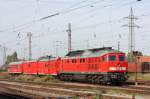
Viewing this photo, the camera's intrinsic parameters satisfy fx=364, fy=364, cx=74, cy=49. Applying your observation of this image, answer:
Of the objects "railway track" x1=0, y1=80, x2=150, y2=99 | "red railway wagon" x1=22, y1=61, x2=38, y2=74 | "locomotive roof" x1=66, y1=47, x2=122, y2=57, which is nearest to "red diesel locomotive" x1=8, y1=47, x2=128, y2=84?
"locomotive roof" x1=66, y1=47, x2=122, y2=57

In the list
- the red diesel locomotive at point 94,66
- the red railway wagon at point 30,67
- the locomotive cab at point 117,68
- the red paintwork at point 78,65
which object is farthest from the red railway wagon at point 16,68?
the locomotive cab at point 117,68

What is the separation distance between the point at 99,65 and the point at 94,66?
111 cm

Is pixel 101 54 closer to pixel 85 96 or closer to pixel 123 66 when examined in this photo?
pixel 123 66

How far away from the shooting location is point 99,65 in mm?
36469

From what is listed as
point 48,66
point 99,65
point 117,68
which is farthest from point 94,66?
point 48,66

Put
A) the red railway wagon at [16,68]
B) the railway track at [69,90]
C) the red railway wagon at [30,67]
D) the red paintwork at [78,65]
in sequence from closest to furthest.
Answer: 1. the railway track at [69,90]
2. the red paintwork at [78,65]
3. the red railway wagon at [30,67]
4. the red railway wagon at [16,68]

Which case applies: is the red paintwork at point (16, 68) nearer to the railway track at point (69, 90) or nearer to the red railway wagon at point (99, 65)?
the red railway wagon at point (99, 65)

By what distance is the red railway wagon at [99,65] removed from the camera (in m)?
35.3

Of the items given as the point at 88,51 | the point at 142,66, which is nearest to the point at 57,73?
the point at 88,51

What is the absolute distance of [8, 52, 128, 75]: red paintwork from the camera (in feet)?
117

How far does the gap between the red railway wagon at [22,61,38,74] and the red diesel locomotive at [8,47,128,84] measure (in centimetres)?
1013

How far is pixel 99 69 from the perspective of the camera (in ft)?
120

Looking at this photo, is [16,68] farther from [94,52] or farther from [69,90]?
[69,90]

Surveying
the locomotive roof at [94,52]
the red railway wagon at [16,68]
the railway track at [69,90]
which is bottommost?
the railway track at [69,90]
